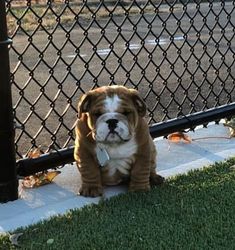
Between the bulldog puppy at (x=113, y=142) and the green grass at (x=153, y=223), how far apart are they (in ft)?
0.47

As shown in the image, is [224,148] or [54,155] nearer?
[54,155]

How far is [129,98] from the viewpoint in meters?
3.24

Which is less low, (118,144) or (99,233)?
(118,144)

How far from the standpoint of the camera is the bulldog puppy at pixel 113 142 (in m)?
3.17

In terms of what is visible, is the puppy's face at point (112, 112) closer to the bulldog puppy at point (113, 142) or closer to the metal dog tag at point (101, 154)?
the bulldog puppy at point (113, 142)

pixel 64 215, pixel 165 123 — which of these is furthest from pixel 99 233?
pixel 165 123

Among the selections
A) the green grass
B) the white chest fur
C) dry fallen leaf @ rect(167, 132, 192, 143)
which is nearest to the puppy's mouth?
the white chest fur

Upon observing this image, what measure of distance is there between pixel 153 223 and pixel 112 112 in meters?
0.57

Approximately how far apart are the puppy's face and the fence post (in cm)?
37

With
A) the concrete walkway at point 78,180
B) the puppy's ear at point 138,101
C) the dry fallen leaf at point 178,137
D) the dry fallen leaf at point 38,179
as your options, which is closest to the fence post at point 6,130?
the concrete walkway at point 78,180

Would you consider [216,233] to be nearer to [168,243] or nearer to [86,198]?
[168,243]

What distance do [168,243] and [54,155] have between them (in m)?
1.04

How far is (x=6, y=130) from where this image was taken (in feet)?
10.4

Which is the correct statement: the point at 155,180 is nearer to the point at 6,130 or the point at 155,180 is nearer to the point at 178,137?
the point at 178,137
